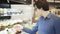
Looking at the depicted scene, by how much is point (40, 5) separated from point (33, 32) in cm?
49

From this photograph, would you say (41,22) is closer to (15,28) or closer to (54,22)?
(54,22)

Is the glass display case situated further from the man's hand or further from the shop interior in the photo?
the man's hand

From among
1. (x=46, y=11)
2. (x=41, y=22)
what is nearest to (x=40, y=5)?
(x=46, y=11)

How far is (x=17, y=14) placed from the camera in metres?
1.91

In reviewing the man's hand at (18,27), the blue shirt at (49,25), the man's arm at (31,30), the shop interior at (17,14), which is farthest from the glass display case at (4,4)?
the blue shirt at (49,25)

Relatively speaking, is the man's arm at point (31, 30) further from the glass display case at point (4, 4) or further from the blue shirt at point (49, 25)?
the glass display case at point (4, 4)

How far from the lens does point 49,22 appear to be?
163 centimetres

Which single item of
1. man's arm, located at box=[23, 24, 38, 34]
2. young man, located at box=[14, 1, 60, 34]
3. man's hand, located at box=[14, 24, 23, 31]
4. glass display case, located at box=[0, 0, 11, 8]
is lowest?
man's arm, located at box=[23, 24, 38, 34]

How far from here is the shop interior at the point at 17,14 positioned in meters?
1.81

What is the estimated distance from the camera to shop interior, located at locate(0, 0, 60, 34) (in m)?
1.81

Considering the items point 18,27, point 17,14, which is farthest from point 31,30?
point 17,14

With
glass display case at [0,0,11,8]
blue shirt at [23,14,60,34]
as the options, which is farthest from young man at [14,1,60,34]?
glass display case at [0,0,11,8]

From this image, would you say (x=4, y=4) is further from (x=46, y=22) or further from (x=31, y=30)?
(x=46, y=22)

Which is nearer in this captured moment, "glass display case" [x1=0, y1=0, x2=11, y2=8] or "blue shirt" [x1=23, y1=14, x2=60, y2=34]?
"blue shirt" [x1=23, y1=14, x2=60, y2=34]
